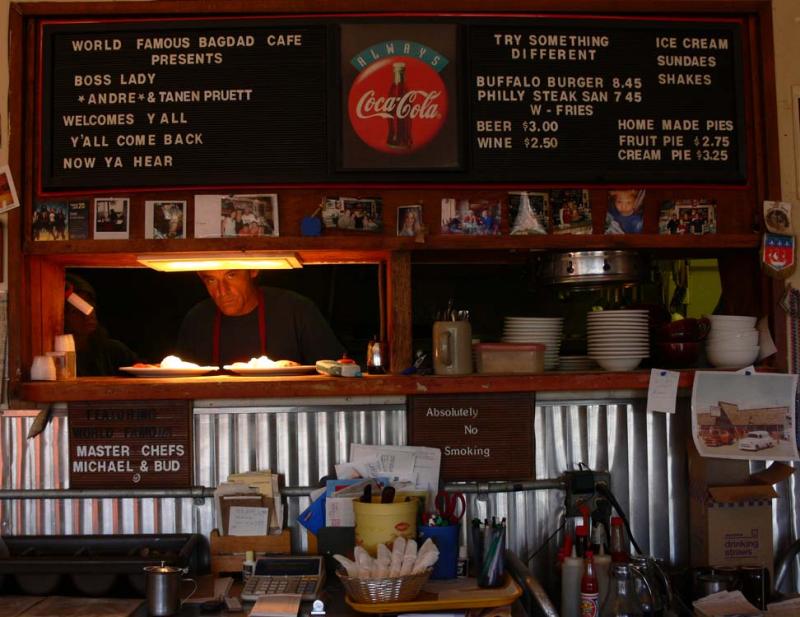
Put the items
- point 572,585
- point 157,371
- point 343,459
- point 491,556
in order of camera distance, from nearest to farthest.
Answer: point 491,556 → point 572,585 → point 343,459 → point 157,371

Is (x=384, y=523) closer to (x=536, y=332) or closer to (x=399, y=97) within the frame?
(x=536, y=332)

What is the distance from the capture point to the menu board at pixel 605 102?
10.1 feet

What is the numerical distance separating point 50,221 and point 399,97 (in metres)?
1.33

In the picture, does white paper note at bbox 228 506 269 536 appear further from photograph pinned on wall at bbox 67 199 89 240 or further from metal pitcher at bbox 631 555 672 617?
metal pitcher at bbox 631 555 672 617

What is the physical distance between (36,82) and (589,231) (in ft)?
6.87

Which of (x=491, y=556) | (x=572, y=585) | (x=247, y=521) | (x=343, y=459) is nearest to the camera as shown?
(x=491, y=556)

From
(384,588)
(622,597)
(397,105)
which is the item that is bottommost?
(622,597)

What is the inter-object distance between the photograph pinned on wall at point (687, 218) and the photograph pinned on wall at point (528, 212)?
0.43 m

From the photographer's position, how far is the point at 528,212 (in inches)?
122

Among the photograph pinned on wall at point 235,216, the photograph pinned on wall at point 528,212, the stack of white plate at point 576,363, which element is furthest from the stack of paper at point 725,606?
the photograph pinned on wall at point 235,216

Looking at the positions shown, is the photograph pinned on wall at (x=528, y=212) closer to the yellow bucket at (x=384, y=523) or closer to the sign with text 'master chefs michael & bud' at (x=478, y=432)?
the sign with text 'master chefs michael & bud' at (x=478, y=432)

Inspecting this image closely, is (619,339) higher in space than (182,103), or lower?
lower

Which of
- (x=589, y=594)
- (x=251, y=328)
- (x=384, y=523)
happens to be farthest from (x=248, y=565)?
(x=251, y=328)

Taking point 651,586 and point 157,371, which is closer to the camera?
point 651,586
